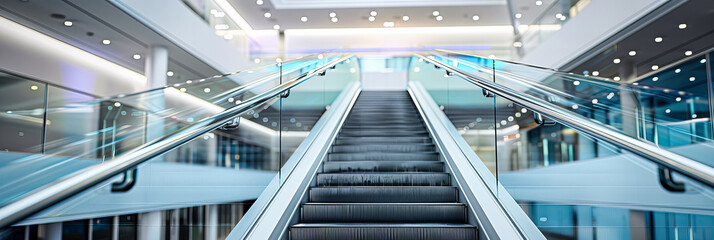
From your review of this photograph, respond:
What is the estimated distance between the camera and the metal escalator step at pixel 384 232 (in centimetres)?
290

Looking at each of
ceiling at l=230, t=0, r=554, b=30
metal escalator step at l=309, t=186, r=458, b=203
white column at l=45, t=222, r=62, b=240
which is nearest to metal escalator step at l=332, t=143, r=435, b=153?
metal escalator step at l=309, t=186, r=458, b=203

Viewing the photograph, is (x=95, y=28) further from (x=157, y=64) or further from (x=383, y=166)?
(x=383, y=166)

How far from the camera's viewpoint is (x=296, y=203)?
3.18m

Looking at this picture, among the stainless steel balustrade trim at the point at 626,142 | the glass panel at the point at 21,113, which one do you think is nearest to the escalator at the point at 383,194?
the stainless steel balustrade trim at the point at 626,142

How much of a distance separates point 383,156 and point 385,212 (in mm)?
1480

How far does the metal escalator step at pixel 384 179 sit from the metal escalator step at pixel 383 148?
1.06 metres

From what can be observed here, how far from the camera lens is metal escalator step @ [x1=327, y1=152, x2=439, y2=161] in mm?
4645

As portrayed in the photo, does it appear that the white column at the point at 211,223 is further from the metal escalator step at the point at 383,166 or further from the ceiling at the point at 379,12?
the ceiling at the point at 379,12

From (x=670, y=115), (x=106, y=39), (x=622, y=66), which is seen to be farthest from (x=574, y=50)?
(x=106, y=39)

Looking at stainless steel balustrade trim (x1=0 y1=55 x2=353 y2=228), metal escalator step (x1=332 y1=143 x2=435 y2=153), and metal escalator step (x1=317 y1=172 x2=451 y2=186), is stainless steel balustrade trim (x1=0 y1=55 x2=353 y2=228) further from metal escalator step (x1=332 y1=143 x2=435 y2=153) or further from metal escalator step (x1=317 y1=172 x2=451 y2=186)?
metal escalator step (x1=332 y1=143 x2=435 y2=153)

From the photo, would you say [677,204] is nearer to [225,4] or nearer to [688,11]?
[688,11]

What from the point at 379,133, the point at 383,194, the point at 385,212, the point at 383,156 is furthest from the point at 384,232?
the point at 379,133

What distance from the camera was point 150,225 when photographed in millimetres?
2990

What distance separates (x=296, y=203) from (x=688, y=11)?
6773 mm
